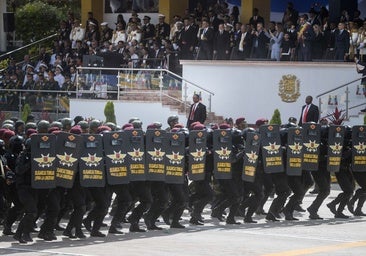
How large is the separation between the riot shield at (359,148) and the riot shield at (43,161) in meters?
6.45

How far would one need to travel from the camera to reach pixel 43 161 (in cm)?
1750

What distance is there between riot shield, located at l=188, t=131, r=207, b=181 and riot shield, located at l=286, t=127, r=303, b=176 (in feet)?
5.70

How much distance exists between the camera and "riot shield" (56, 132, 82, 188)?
696 inches

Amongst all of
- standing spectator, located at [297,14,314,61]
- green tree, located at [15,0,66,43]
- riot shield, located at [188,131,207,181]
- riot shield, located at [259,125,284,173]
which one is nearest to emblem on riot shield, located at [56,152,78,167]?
riot shield, located at [188,131,207,181]

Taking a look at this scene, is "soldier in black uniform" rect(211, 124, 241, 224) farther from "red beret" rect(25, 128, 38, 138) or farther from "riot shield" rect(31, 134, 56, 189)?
"riot shield" rect(31, 134, 56, 189)

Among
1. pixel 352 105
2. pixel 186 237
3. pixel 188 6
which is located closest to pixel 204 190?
pixel 186 237

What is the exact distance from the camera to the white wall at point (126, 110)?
34.7m

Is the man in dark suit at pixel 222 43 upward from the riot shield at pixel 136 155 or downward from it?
upward

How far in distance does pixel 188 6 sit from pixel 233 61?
642 cm

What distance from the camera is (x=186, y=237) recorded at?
59.7 ft

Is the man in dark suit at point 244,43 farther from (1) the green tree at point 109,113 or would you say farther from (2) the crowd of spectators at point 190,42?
(1) the green tree at point 109,113

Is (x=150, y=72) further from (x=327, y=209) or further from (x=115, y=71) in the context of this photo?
(x=327, y=209)

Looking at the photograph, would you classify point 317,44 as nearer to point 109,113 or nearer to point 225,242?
point 109,113

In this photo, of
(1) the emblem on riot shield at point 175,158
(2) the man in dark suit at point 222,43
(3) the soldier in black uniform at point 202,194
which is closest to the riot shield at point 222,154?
(3) the soldier in black uniform at point 202,194
